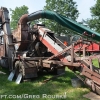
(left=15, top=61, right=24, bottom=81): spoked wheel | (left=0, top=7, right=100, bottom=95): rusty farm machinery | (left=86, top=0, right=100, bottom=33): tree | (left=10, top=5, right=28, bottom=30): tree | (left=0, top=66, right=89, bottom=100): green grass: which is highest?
(left=10, top=5, right=28, bottom=30): tree

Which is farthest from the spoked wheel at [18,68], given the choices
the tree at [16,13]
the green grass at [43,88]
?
the tree at [16,13]

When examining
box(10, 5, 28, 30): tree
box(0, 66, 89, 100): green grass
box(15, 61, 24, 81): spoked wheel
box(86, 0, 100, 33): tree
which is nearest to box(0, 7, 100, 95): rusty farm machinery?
box(15, 61, 24, 81): spoked wheel

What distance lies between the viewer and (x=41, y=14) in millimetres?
7895

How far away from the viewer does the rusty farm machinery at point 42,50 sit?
584 cm

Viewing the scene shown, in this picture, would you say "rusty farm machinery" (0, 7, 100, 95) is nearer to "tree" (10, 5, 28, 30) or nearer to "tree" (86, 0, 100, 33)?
"tree" (86, 0, 100, 33)

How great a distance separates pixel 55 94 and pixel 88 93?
1.10 m

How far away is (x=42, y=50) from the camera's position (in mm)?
8469

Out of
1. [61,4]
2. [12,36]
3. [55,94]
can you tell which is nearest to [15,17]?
[61,4]

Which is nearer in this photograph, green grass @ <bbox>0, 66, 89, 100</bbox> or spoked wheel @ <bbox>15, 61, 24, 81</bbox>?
green grass @ <bbox>0, 66, 89, 100</bbox>

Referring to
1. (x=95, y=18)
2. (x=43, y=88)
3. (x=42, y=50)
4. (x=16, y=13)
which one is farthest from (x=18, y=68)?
(x=16, y=13)

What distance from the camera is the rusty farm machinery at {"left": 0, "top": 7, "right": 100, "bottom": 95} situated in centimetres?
584

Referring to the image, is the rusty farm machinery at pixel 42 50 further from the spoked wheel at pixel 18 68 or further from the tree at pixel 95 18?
the tree at pixel 95 18

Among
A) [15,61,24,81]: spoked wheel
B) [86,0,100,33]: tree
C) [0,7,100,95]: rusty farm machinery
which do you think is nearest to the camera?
[0,7,100,95]: rusty farm machinery

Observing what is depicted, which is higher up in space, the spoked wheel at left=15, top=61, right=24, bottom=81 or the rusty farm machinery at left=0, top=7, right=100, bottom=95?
the rusty farm machinery at left=0, top=7, right=100, bottom=95
